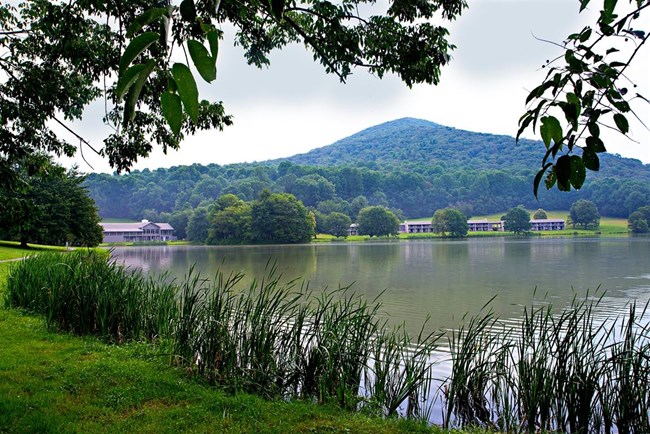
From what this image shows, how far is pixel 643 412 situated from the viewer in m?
4.19

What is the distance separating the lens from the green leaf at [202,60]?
818mm

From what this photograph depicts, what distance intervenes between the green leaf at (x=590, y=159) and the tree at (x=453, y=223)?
Result: 92196 millimetres

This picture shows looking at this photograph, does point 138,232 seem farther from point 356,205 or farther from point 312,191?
point 356,205

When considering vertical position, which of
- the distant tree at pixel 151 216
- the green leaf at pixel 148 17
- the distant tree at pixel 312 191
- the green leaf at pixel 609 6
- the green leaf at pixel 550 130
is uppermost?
the distant tree at pixel 312 191

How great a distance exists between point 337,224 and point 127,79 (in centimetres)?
9158

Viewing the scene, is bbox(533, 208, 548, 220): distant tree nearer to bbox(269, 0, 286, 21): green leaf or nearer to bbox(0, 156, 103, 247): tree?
bbox(0, 156, 103, 247): tree

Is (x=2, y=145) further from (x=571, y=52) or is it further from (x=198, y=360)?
(x=571, y=52)

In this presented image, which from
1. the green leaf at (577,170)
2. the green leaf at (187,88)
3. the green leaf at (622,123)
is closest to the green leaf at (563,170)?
the green leaf at (577,170)

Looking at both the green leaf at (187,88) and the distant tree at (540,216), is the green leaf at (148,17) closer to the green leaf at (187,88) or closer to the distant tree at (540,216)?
the green leaf at (187,88)

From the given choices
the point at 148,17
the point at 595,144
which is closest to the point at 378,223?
the point at 595,144

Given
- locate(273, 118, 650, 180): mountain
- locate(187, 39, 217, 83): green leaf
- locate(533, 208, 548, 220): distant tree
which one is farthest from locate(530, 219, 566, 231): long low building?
locate(187, 39, 217, 83): green leaf

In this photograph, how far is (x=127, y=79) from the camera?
79 centimetres

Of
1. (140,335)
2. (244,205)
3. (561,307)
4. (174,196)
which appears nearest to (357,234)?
(244,205)

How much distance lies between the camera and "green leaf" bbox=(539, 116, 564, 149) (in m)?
1.22
